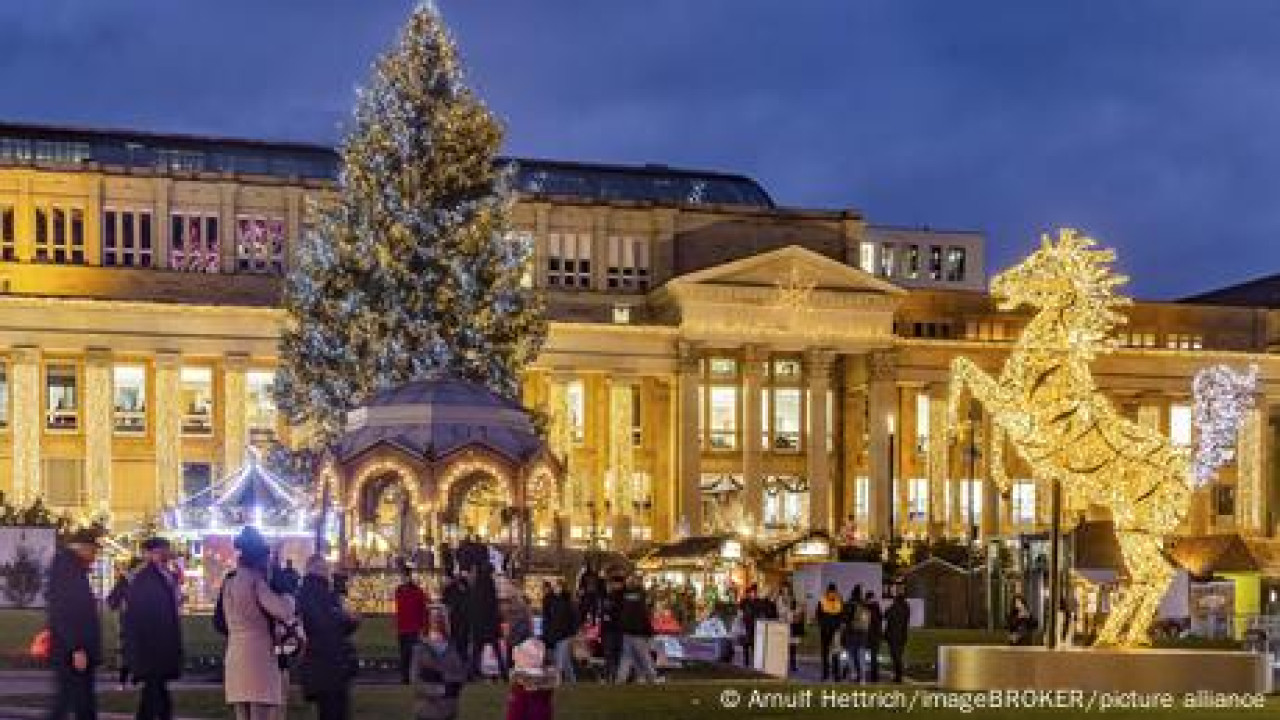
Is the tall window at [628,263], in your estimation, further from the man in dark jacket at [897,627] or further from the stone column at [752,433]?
the man in dark jacket at [897,627]

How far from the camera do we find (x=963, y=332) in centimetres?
11219

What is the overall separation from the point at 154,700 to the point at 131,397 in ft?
264

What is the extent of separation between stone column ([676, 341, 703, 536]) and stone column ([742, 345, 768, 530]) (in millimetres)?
2376

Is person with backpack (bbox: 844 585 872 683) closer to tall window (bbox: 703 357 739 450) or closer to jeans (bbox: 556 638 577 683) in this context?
jeans (bbox: 556 638 577 683)

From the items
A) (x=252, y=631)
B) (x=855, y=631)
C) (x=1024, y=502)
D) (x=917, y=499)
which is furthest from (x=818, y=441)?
(x=252, y=631)

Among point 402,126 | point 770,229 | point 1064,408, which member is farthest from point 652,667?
point 770,229

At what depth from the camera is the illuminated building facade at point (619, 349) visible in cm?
9431

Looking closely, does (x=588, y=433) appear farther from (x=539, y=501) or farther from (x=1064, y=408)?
(x=1064, y=408)

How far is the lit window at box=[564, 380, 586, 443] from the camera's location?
104 meters

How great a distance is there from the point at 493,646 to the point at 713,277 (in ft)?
234

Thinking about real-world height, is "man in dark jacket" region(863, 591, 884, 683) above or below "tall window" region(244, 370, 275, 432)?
below

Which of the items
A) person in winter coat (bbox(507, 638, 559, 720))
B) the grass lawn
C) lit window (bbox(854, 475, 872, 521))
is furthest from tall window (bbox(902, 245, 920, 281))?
person in winter coat (bbox(507, 638, 559, 720))

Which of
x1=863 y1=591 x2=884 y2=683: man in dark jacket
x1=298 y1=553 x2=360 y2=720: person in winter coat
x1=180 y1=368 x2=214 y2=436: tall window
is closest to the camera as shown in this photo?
x1=298 y1=553 x2=360 y2=720: person in winter coat

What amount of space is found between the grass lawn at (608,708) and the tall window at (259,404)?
6924cm
